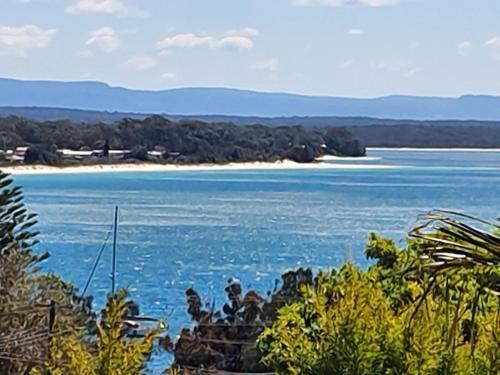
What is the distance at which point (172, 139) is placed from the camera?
76.8m

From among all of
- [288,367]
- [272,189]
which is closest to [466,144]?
[272,189]

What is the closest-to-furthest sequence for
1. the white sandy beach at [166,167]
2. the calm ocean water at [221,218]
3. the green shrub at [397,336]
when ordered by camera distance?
the green shrub at [397,336], the calm ocean water at [221,218], the white sandy beach at [166,167]

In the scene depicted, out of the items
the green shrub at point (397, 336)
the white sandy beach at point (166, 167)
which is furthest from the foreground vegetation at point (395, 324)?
the white sandy beach at point (166, 167)

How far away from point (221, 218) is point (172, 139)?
29400 mm

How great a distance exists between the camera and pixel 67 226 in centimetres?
4103

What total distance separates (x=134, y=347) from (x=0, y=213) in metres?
9.55

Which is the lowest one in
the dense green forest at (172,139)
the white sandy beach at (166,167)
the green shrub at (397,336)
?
the white sandy beach at (166,167)

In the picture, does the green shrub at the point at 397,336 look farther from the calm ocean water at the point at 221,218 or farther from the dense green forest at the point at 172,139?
the dense green forest at the point at 172,139

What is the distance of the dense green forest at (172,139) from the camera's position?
241 feet

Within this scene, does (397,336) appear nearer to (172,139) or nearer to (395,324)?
(395,324)

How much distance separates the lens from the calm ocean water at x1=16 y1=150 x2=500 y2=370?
25250 mm

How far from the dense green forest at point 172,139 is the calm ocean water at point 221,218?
70.9 inches

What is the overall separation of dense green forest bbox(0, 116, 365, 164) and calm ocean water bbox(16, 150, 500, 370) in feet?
5.91

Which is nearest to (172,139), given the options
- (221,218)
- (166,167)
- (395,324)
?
(166,167)
